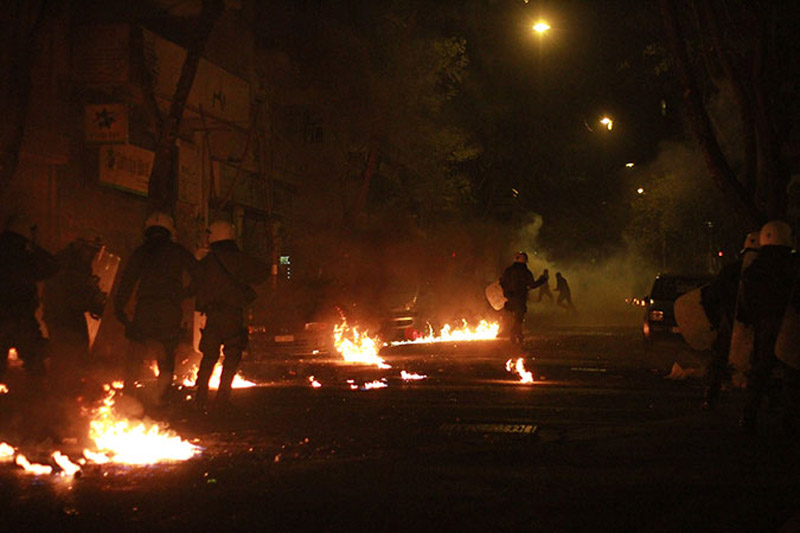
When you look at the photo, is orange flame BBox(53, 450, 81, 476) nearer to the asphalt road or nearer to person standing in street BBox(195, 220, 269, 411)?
the asphalt road

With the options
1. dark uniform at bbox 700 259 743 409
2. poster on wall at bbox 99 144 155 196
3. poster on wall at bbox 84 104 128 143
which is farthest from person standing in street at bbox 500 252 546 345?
dark uniform at bbox 700 259 743 409

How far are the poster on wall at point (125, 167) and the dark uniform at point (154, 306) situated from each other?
10.4 metres

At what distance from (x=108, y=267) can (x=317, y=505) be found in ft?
28.4

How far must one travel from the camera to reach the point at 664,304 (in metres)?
21.0

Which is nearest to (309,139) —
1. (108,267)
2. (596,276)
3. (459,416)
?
(108,267)

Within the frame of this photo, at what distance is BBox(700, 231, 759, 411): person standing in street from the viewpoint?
1052cm

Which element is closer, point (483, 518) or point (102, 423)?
point (483, 518)

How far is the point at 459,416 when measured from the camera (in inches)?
420

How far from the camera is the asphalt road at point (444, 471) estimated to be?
612cm

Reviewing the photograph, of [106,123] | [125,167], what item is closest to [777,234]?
[106,123]

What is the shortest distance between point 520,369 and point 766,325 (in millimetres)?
7768

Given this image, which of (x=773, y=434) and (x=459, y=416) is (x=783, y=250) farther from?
(x=459, y=416)

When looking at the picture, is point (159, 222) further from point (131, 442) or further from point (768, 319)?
point (768, 319)

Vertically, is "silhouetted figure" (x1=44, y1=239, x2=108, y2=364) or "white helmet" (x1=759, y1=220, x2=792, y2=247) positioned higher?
"white helmet" (x1=759, y1=220, x2=792, y2=247)
